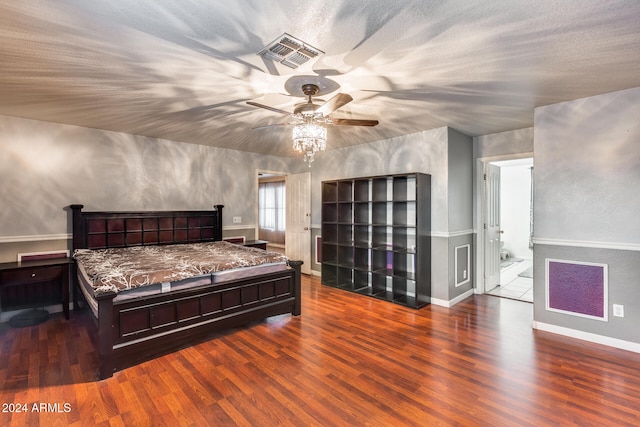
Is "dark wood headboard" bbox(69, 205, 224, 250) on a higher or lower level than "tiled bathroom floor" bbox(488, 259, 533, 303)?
higher

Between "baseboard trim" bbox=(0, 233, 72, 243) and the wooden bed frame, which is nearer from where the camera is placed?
the wooden bed frame

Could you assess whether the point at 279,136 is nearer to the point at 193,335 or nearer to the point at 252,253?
the point at 252,253

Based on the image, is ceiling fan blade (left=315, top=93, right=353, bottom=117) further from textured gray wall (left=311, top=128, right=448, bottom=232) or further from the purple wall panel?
the purple wall panel

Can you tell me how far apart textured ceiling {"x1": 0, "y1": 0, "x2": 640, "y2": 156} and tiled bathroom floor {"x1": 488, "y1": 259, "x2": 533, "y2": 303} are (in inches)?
109

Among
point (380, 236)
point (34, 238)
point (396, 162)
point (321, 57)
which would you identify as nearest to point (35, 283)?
point (34, 238)

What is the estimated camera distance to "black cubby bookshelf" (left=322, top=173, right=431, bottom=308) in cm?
437

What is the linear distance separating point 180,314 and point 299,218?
3.59 metres

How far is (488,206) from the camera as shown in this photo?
16.3 feet

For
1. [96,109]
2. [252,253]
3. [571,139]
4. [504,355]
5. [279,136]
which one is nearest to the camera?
[504,355]

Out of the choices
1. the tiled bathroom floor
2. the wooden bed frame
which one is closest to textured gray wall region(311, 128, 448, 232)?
the tiled bathroom floor

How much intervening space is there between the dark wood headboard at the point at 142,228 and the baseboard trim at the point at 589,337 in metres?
4.85

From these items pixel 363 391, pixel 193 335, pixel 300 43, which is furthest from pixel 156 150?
pixel 363 391

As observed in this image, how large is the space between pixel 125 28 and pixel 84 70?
36.1 inches

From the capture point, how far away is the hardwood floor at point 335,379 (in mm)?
2062
